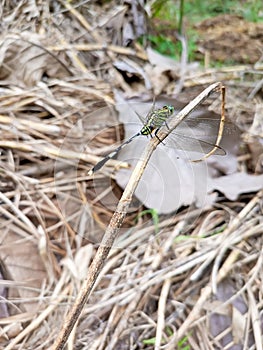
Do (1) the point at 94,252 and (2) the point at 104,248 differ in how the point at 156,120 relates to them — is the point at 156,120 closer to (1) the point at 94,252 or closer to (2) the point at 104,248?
(2) the point at 104,248

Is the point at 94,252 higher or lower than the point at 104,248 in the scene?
lower

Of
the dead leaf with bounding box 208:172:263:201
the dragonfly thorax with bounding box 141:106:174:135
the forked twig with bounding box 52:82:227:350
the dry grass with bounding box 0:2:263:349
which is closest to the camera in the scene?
the forked twig with bounding box 52:82:227:350

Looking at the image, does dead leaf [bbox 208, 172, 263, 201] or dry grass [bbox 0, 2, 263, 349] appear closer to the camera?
dry grass [bbox 0, 2, 263, 349]

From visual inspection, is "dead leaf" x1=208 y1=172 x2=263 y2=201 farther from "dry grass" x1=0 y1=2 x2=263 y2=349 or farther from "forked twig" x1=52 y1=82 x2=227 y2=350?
"forked twig" x1=52 y1=82 x2=227 y2=350

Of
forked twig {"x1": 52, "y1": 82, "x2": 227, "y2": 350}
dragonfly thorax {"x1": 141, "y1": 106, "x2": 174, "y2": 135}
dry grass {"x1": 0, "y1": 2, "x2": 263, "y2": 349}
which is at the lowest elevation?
dry grass {"x1": 0, "y1": 2, "x2": 263, "y2": 349}

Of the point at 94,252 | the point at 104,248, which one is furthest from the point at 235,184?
the point at 104,248

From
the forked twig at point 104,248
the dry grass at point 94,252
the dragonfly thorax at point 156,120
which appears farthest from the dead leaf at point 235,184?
the forked twig at point 104,248

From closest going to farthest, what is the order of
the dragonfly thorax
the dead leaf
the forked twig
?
the forked twig → the dragonfly thorax → the dead leaf

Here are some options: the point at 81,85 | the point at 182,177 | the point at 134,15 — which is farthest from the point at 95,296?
the point at 134,15

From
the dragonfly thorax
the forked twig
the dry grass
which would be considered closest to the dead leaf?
the dry grass
